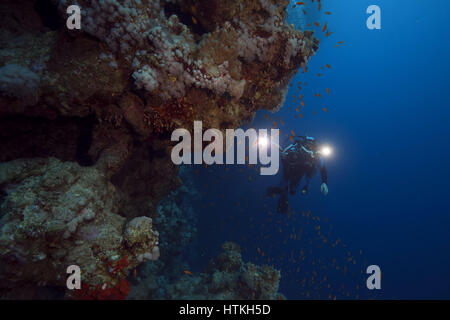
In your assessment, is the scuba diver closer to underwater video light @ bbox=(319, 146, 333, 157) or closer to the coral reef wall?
underwater video light @ bbox=(319, 146, 333, 157)

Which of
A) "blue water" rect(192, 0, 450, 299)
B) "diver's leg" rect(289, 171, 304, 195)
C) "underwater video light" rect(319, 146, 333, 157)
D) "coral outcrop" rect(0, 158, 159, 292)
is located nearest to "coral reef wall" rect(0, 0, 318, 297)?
"coral outcrop" rect(0, 158, 159, 292)

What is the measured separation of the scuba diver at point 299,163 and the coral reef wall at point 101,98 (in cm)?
506

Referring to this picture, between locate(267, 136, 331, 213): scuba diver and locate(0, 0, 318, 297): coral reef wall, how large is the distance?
5.06 meters

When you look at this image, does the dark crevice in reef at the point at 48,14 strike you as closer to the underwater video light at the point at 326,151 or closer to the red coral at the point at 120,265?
the red coral at the point at 120,265

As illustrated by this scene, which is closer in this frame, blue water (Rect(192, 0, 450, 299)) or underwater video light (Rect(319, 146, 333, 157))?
underwater video light (Rect(319, 146, 333, 157))

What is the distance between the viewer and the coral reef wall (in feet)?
10.9

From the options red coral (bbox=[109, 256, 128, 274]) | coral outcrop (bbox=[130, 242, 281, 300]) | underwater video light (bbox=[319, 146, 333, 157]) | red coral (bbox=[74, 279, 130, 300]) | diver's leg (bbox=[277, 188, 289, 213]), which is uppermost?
underwater video light (bbox=[319, 146, 333, 157])

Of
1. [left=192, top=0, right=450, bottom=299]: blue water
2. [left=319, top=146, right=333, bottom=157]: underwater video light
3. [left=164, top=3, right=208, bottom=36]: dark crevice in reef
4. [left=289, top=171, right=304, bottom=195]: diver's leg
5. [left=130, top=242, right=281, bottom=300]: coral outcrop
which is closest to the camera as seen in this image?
[left=164, top=3, right=208, bottom=36]: dark crevice in reef

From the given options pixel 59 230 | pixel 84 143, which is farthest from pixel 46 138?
pixel 59 230

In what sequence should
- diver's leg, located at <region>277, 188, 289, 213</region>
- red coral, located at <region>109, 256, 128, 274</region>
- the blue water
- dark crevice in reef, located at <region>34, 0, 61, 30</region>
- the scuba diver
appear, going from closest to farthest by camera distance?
red coral, located at <region>109, 256, 128, 274</region>
dark crevice in reef, located at <region>34, 0, 61, 30</region>
the scuba diver
diver's leg, located at <region>277, 188, 289, 213</region>
the blue water

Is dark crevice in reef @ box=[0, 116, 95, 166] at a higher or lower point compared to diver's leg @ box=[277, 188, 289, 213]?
higher

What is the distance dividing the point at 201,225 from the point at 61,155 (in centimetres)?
2093

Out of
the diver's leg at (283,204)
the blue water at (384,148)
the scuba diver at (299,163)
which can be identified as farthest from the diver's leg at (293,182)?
the blue water at (384,148)

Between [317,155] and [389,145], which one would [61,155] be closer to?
[317,155]
